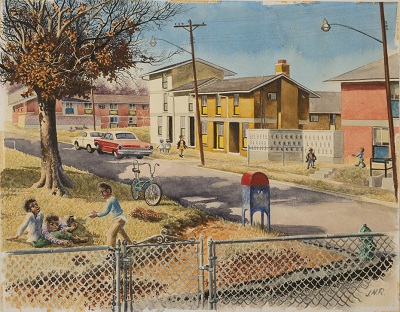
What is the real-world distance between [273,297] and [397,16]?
3489mm

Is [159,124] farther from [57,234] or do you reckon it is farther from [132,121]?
[57,234]

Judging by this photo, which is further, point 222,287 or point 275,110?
point 275,110

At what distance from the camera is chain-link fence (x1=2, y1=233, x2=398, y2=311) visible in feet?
21.8

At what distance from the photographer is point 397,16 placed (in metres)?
7.18

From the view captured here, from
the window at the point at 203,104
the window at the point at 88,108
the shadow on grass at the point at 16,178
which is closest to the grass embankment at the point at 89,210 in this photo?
the shadow on grass at the point at 16,178

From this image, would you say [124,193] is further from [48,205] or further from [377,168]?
[377,168]

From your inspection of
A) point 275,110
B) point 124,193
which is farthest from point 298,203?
point 124,193

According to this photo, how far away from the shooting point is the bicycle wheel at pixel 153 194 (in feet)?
23.4

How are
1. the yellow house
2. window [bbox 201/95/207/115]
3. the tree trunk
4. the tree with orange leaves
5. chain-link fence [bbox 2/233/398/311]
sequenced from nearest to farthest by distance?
chain-link fence [bbox 2/233/398/311], the tree with orange leaves, the tree trunk, the yellow house, window [bbox 201/95/207/115]

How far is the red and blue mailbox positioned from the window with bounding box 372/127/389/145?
4.65 ft

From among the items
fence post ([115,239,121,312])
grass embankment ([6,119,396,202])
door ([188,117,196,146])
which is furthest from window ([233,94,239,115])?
fence post ([115,239,121,312])

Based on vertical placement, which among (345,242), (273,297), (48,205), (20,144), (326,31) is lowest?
(273,297)

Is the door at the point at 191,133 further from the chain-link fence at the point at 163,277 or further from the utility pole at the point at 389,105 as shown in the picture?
the utility pole at the point at 389,105

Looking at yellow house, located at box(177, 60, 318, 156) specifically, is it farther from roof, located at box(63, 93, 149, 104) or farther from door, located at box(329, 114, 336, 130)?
roof, located at box(63, 93, 149, 104)
